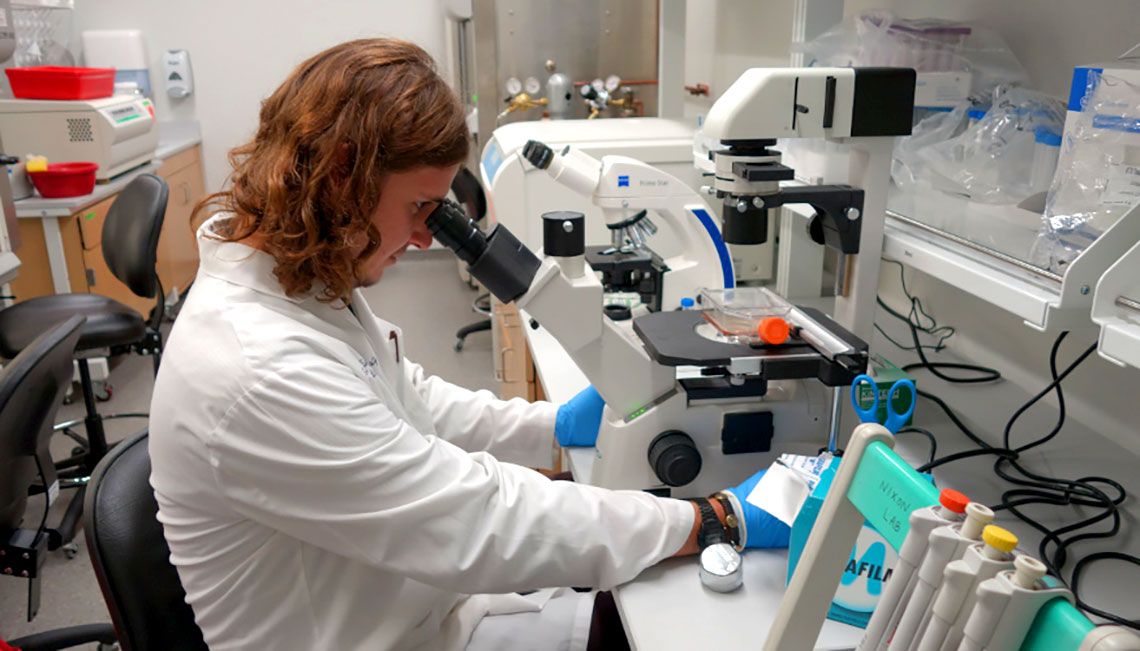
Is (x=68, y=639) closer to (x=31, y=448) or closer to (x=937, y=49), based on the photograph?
(x=31, y=448)

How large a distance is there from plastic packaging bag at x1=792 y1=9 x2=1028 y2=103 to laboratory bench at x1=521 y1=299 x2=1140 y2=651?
586mm

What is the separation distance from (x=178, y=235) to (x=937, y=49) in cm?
394

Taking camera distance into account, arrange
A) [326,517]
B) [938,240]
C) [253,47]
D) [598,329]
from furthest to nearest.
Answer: [253,47], [938,240], [598,329], [326,517]

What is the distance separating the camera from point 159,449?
3.18 feet

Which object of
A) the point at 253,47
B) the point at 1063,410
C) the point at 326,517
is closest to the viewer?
the point at 326,517

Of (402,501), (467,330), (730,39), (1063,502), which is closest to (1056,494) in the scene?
(1063,502)

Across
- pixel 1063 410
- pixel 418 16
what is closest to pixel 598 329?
pixel 1063 410

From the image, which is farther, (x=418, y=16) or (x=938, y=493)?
(x=418, y=16)

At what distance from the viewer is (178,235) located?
171 inches

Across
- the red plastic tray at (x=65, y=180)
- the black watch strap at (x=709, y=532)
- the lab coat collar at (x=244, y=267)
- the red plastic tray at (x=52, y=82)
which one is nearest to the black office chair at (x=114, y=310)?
the red plastic tray at (x=65, y=180)

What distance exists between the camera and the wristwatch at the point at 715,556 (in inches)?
40.1

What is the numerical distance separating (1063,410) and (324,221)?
1.25 metres

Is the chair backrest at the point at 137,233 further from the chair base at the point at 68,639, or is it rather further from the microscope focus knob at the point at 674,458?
the microscope focus knob at the point at 674,458

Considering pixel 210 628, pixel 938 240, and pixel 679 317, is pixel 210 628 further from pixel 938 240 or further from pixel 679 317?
pixel 938 240
